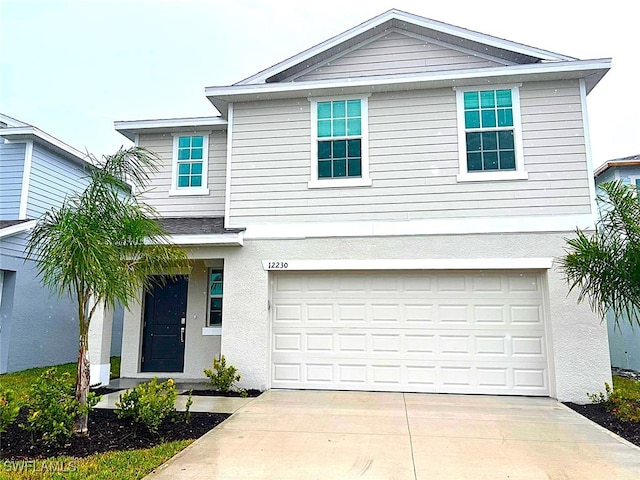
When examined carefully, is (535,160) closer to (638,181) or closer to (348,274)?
(348,274)

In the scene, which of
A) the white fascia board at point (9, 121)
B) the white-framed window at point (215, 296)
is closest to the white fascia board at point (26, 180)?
the white fascia board at point (9, 121)

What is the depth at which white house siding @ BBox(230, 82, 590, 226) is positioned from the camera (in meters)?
8.19

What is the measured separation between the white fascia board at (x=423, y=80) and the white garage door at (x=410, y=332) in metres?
3.49

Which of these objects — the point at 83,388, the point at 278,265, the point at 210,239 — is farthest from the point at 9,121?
the point at 83,388

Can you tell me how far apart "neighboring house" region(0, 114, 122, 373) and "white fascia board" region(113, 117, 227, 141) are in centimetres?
139

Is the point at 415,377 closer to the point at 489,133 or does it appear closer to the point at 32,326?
the point at 489,133

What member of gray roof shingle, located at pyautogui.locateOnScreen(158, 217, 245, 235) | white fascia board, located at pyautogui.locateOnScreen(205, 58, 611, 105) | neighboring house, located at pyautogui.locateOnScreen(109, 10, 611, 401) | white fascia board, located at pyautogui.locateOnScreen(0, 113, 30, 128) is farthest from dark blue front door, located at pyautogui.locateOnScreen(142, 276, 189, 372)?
white fascia board, located at pyautogui.locateOnScreen(0, 113, 30, 128)

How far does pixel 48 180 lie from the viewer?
12297mm

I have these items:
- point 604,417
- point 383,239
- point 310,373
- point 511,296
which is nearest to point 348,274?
point 383,239

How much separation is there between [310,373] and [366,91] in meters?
5.40

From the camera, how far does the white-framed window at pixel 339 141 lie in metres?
8.77

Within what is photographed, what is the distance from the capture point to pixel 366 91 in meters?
8.84

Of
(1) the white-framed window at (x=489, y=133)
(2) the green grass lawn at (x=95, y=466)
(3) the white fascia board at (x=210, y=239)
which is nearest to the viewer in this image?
(2) the green grass lawn at (x=95, y=466)

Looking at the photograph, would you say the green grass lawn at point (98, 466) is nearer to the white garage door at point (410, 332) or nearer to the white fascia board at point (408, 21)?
the white garage door at point (410, 332)
